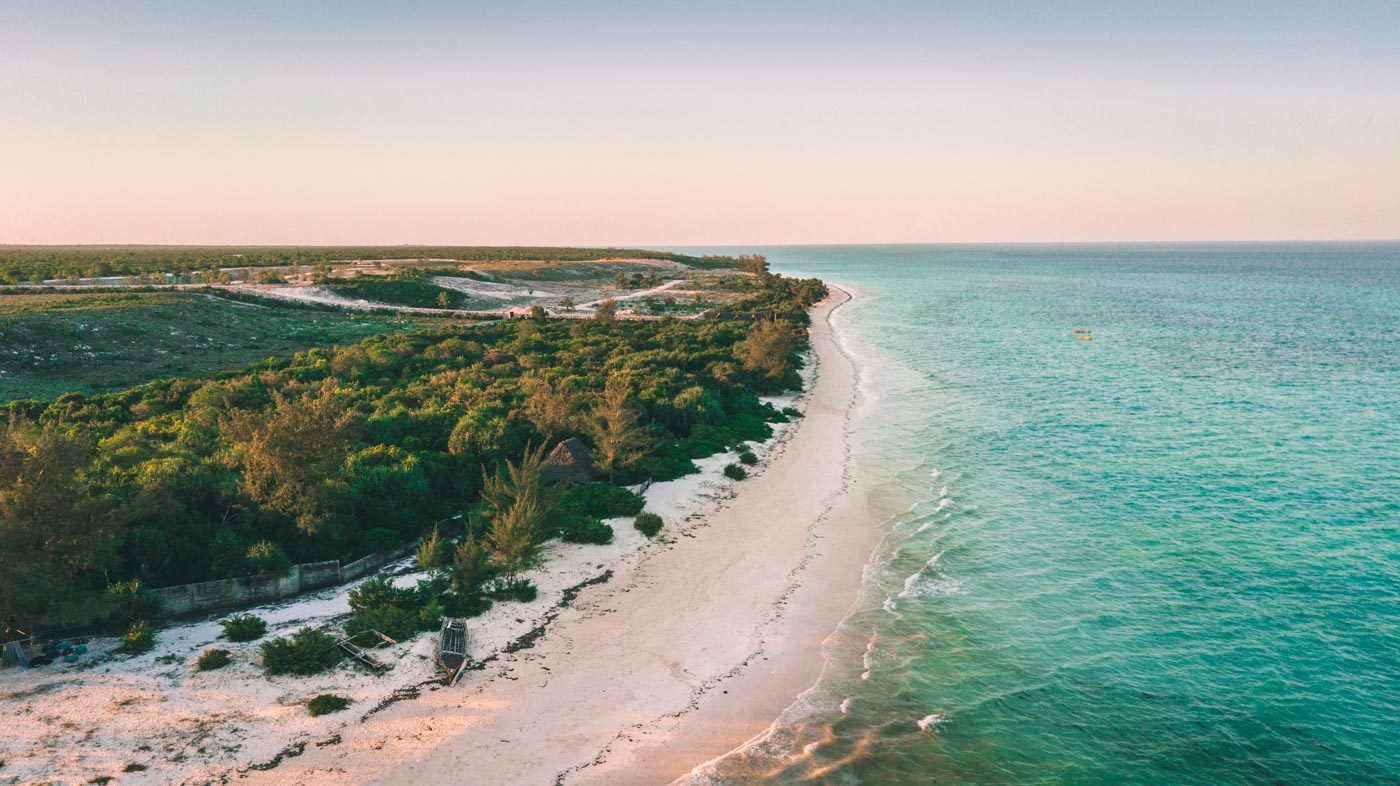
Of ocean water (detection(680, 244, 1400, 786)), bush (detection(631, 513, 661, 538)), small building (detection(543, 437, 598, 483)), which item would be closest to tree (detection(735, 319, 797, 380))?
ocean water (detection(680, 244, 1400, 786))

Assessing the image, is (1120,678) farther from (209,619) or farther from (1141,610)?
(209,619)

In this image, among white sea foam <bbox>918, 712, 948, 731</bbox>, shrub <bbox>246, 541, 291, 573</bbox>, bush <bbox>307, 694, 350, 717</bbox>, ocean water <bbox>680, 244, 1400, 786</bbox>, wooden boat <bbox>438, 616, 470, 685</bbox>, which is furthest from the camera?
shrub <bbox>246, 541, 291, 573</bbox>

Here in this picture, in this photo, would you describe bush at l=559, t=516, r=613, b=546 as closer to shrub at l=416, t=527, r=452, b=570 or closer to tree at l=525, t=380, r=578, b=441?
shrub at l=416, t=527, r=452, b=570

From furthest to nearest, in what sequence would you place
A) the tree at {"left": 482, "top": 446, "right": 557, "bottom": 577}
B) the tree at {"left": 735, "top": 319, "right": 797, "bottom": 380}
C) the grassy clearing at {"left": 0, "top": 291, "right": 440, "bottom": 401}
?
1. the tree at {"left": 735, "top": 319, "right": 797, "bottom": 380}
2. the grassy clearing at {"left": 0, "top": 291, "right": 440, "bottom": 401}
3. the tree at {"left": 482, "top": 446, "right": 557, "bottom": 577}

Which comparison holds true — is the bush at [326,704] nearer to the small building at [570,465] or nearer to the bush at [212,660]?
the bush at [212,660]

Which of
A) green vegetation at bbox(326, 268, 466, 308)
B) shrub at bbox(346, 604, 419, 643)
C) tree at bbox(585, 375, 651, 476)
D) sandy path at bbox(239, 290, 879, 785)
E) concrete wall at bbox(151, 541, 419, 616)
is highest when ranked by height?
green vegetation at bbox(326, 268, 466, 308)

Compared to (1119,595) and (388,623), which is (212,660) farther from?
(1119,595)

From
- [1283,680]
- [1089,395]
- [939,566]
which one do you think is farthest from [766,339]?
[1283,680]
